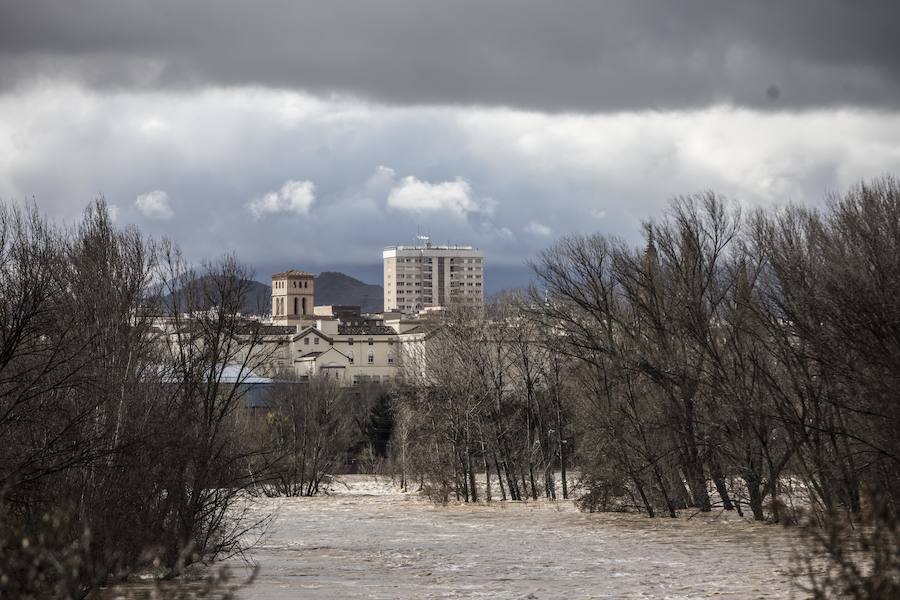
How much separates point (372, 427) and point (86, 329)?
68.0m

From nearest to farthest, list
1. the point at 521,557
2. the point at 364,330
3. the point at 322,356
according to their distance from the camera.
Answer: the point at 521,557 → the point at 322,356 → the point at 364,330

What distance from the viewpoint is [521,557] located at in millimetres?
27781

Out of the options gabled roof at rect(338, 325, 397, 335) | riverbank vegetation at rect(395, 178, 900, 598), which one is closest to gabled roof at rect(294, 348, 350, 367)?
gabled roof at rect(338, 325, 397, 335)

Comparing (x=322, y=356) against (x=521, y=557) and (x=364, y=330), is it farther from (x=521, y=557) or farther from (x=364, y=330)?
(x=521, y=557)

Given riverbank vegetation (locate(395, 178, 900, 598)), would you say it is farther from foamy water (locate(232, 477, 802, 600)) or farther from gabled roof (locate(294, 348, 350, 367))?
gabled roof (locate(294, 348, 350, 367))

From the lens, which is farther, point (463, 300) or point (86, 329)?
point (463, 300)

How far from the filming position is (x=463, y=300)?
58219 millimetres

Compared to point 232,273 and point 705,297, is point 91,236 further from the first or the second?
point 705,297

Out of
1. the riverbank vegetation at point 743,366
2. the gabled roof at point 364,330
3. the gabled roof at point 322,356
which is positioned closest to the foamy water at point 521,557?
the riverbank vegetation at point 743,366

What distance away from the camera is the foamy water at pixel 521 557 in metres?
21.2

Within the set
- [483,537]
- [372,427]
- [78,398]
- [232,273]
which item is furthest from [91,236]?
[372,427]

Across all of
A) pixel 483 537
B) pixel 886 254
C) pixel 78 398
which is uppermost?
pixel 886 254

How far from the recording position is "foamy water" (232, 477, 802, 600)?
69.6 feet

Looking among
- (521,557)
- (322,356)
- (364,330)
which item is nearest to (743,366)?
(521,557)
